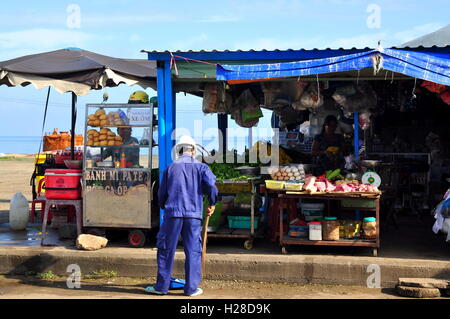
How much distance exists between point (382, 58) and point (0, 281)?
5720 mm

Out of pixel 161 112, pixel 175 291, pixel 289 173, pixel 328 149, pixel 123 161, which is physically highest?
pixel 161 112

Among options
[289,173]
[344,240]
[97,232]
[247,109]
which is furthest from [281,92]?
[97,232]

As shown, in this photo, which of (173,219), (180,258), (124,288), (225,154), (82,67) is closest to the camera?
(173,219)

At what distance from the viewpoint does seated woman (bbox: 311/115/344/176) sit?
9.71m

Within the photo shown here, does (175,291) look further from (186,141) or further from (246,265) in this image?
(186,141)

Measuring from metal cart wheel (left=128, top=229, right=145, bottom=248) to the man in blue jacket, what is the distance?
64.1 inches

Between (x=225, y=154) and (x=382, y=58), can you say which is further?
(x=225, y=154)

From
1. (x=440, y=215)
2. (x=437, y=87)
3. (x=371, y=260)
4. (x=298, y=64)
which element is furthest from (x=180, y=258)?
(x=437, y=87)

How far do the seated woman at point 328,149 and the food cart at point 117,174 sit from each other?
10.1 feet

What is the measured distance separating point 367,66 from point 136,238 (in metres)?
4.05

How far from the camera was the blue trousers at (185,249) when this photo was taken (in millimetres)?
6582

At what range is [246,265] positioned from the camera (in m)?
7.54

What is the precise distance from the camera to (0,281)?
7.62m

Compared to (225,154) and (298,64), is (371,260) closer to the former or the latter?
(298,64)
